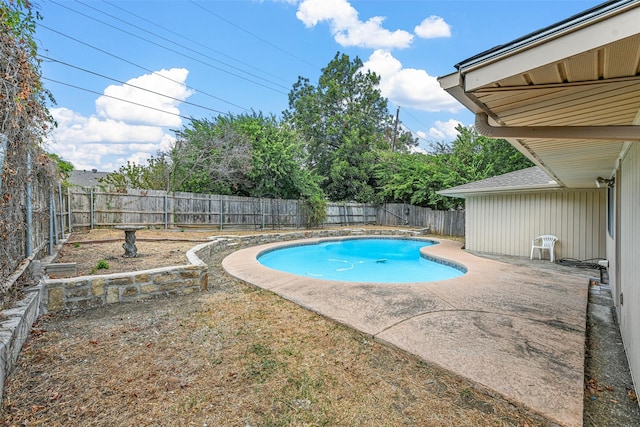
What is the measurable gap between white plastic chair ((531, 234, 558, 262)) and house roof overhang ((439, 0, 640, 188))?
633cm

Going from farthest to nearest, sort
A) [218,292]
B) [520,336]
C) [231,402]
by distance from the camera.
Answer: [218,292] < [520,336] < [231,402]

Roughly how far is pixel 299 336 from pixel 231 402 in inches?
43.3

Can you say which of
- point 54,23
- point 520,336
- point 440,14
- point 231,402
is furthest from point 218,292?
point 440,14

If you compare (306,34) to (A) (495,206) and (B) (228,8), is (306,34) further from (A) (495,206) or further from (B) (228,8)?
(A) (495,206)

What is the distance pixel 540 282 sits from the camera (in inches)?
212

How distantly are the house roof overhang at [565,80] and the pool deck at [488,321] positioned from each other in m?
1.72

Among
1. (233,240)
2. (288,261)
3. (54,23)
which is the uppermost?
(54,23)

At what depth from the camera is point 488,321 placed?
346 cm

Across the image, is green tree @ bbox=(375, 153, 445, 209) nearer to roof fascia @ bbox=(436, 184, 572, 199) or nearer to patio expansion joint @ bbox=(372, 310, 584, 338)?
roof fascia @ bbox=(436, 184, 572, 199)

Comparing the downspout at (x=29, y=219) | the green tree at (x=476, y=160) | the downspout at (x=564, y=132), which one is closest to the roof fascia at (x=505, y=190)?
the green tree at (x=476, y=160)

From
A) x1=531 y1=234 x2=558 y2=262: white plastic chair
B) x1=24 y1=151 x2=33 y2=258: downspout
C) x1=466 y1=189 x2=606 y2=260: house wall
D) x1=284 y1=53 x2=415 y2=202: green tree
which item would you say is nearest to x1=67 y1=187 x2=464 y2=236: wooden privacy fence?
x1=284 y1=53 x2=415 y2=202: green tree

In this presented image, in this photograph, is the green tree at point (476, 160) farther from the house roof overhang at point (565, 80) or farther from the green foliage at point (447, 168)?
the house roof overhang at point (565, 80)

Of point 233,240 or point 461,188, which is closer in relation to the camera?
point 461,188

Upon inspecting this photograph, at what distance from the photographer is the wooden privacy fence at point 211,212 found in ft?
35.7
